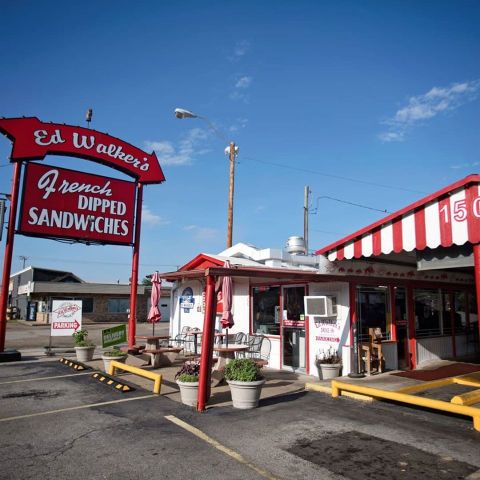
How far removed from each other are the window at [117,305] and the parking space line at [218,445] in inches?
1501

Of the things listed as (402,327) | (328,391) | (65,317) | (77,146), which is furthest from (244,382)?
(77,146)

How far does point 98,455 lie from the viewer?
5.17 meters

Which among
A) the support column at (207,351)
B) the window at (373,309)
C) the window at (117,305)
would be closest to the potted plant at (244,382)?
the support column at (207,351)

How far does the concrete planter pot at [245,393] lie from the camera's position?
23.9 ft

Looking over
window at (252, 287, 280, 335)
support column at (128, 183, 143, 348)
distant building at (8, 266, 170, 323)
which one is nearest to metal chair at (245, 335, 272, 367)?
window at (252, 287, 280, 335)

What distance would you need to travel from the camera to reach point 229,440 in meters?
5.72

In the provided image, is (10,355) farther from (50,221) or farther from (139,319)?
(139,319)

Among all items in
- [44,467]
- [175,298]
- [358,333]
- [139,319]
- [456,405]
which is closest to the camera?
[44,467]

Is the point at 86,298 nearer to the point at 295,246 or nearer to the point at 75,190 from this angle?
the point at 75,190

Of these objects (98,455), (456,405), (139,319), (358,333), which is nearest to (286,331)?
(358,333)

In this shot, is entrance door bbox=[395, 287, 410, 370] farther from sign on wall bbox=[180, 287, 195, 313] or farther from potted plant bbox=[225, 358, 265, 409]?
sign on wall bbox=[180, 287, 195, 313]

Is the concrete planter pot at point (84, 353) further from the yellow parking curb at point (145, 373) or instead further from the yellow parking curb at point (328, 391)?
the yellow parking curb at point (328, 391)

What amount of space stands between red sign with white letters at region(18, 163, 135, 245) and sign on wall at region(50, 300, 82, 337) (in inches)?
98.7

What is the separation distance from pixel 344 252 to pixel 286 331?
4306 mm
